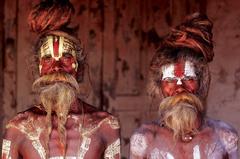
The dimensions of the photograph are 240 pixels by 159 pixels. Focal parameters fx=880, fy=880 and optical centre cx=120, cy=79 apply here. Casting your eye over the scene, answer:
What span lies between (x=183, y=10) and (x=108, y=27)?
2.02 feet

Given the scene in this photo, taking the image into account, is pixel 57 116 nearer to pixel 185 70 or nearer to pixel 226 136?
pixel 185 70

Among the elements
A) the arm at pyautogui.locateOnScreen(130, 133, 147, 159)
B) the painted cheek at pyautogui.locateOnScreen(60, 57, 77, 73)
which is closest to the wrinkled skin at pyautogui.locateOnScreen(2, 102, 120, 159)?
the arm at pyautogui.locateOnScreen(130, 133, 147, 159)

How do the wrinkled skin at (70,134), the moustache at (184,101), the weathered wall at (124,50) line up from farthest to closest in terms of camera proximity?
1. the weathered wall at (124,50)
2. the wrinkled skin at (70,134)
3. the moustache at (184,101)

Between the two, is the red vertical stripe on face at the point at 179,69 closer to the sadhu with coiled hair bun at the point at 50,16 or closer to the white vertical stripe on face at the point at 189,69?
the white vertical stripe on face at the point at 189,69

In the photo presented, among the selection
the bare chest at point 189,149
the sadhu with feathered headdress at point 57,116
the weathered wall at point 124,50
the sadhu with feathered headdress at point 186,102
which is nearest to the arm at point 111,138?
the sadhu with feathered headdress at point 57,116

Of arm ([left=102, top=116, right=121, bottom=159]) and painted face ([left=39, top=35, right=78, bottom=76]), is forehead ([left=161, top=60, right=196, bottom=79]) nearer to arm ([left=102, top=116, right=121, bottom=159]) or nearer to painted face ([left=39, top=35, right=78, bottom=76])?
arm ([left=102, top=116, right=121, bottom=159])

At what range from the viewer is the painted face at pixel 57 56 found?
5086 mm

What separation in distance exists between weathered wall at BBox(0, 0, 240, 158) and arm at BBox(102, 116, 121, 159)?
65.1 inches

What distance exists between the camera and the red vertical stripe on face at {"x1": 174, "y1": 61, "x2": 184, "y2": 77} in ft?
16.6

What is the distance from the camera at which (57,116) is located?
5.12 m

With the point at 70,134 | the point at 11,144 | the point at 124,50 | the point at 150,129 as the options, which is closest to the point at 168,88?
the point at 150,129

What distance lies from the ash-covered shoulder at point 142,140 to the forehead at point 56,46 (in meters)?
0.61

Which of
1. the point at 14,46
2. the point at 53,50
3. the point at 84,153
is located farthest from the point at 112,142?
the point at 14,46

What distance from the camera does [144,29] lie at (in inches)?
277
